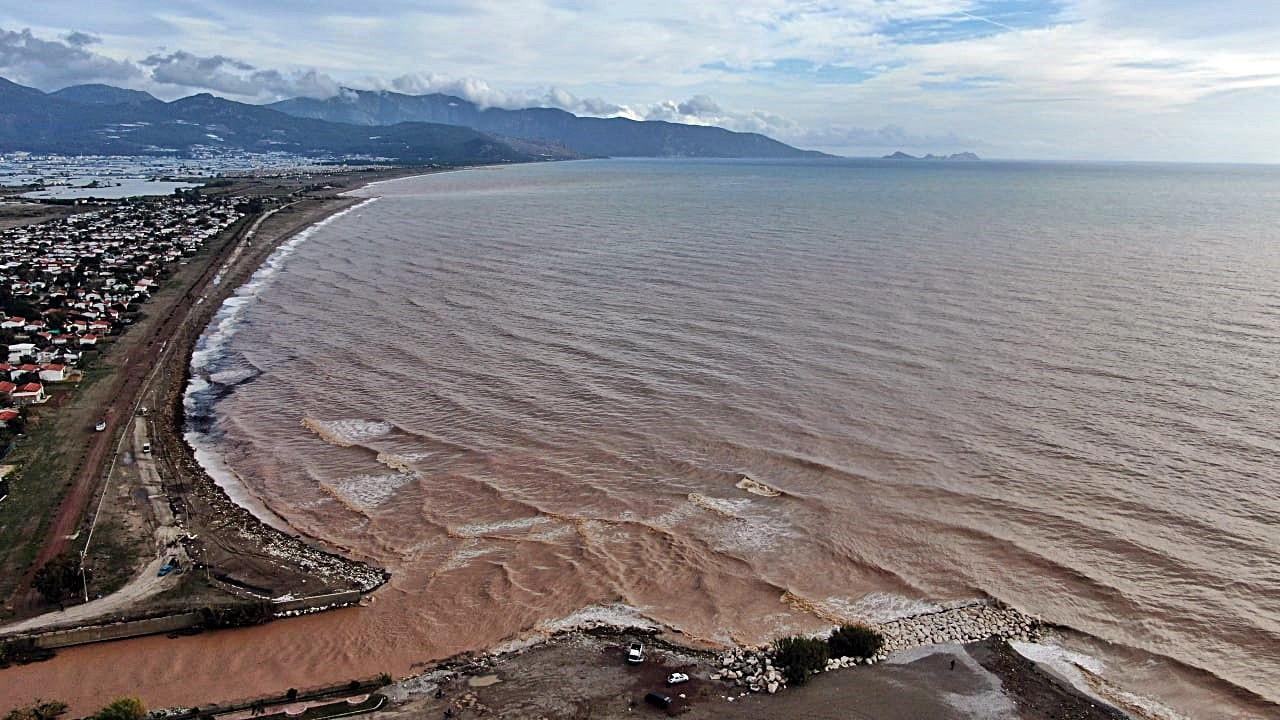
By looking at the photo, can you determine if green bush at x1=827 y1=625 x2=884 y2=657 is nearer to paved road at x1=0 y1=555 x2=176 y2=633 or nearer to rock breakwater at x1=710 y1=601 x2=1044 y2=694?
rock breakwater at x1=710 y1=601 x2=1044 y2=694

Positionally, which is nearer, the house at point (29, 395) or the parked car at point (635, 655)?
the parked car at point (635, 655)

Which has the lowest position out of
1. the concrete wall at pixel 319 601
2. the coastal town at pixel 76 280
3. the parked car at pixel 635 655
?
the concrete wall at pixel 319 601

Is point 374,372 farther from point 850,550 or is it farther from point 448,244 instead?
point 448,244

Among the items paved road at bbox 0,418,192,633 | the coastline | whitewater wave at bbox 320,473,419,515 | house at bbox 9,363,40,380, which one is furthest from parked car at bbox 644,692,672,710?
house at bbox 9,363,40,380

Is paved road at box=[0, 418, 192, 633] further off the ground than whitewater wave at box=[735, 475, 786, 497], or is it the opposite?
whitewater wave at box=[735, 475, 786, 497]

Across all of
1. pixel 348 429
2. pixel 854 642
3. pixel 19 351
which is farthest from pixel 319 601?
pixel 19 351

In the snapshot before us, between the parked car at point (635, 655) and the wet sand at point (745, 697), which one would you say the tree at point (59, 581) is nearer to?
the wet sand at point (745, 697)

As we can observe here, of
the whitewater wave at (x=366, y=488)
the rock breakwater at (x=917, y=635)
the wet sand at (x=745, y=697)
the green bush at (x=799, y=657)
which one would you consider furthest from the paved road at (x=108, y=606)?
the green bush at (x=799, y=657)
